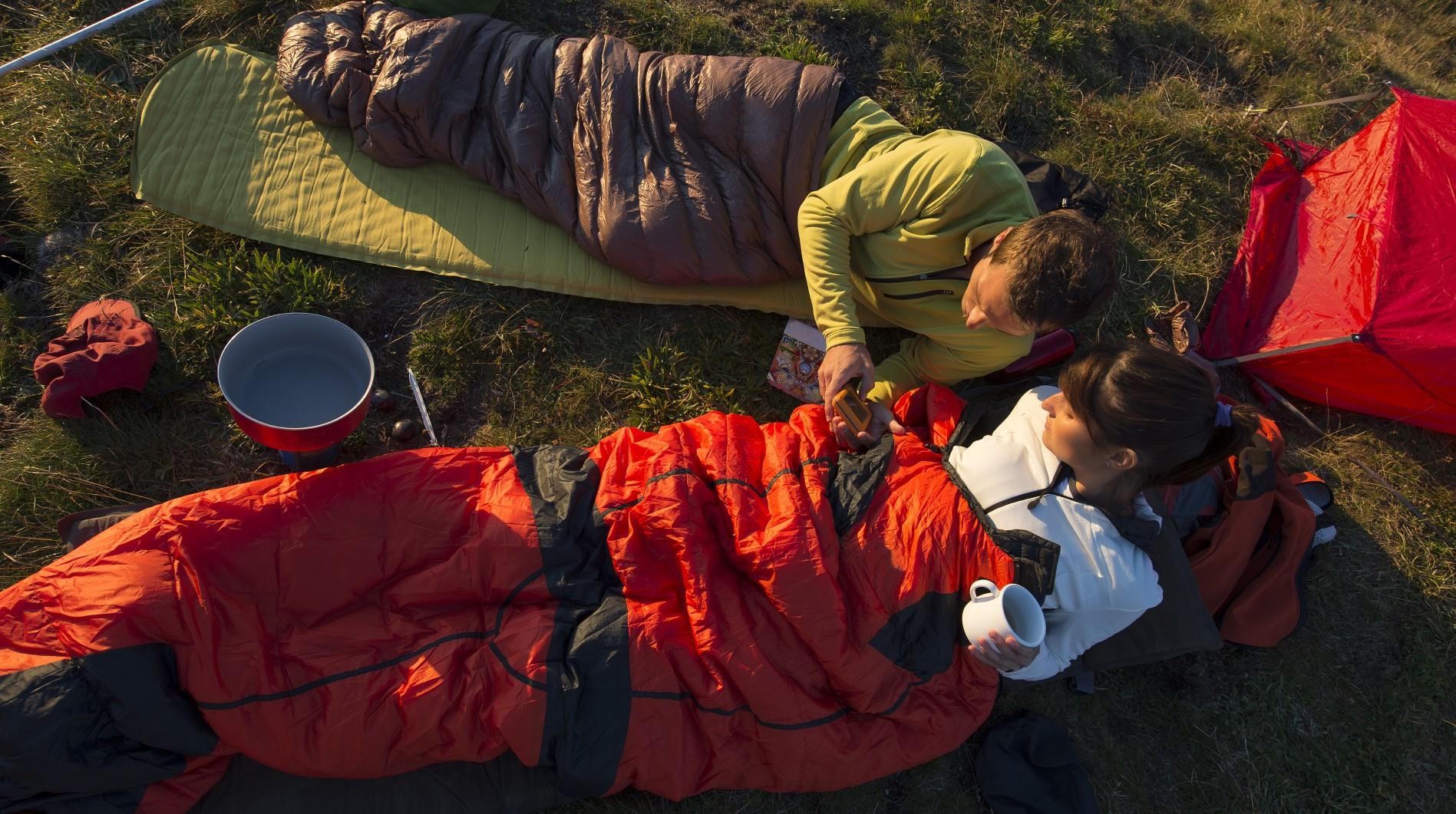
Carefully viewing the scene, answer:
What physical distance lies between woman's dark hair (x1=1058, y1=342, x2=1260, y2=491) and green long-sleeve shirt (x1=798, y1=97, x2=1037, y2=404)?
0.67 m

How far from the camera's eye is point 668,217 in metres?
3.18

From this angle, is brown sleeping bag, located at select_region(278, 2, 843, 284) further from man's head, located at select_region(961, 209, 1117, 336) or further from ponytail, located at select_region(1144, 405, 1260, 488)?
ponytail, located at select_region(1144, 405, 1260, 488)

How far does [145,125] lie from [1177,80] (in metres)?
5.15

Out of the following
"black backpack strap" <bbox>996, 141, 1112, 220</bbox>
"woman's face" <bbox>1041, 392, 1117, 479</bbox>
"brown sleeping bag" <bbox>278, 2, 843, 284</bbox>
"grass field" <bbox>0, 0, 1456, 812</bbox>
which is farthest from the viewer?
"black backpack strap" <bbox>996, 141, 1112, 220</bbox>

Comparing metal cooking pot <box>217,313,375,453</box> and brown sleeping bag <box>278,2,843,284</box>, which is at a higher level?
brown sleeping bag <box>278,2,843,284</box>

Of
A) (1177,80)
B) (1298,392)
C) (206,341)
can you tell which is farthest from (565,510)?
(1177,80)

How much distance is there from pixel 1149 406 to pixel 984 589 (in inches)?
27.1

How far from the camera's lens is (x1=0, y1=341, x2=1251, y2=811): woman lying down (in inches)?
86.8

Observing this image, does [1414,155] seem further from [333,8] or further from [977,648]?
[333,8]

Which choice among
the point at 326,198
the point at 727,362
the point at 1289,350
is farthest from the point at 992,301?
the point at 326,198

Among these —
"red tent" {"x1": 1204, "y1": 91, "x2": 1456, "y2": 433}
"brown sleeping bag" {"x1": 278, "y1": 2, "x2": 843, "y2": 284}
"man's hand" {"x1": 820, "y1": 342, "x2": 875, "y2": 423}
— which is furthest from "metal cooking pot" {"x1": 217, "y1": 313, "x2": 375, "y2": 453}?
"red tent" {"x1": 1204, "y1": 91, "x2": 1456, "y2": 433}

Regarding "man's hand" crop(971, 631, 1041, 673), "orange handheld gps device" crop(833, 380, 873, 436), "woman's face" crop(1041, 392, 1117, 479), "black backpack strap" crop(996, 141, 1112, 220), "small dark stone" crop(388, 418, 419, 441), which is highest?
"black backpack strap" crop(996, 141, 1112, 220)

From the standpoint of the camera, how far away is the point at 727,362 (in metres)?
3.56

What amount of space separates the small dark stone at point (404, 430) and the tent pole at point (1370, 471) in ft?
12.5
